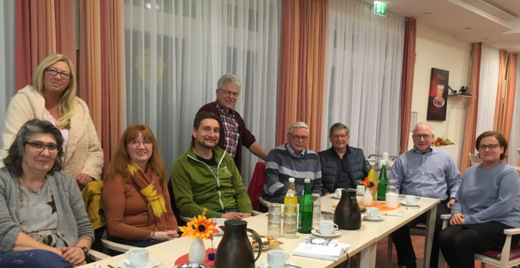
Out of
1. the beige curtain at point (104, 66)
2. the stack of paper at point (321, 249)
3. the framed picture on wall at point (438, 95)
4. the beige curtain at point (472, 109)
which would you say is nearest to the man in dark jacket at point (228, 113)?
the beige curtain at point (104, 66)

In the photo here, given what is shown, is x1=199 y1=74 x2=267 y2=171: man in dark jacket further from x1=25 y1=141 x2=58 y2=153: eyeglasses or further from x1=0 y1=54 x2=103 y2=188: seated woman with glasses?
x1=25 y1=141 x2=58 y2=153: eyeglasses

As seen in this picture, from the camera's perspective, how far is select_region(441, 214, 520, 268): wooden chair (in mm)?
2508

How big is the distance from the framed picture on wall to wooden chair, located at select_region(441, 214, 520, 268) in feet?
14.1

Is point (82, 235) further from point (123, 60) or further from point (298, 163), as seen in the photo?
point (298, 163)

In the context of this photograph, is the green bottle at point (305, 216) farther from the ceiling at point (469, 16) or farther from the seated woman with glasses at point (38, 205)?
the ceiling at point (469, 16)

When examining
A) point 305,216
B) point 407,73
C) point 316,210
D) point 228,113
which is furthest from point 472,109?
point 305,216

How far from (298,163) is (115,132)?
1399 millimetres

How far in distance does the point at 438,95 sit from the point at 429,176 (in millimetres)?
3736

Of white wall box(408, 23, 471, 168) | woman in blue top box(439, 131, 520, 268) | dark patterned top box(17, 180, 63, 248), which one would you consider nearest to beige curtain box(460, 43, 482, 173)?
white wall box(408, 23, 471, 168)

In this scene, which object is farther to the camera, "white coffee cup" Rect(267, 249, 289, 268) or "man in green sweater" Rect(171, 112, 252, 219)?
"man in green sweater" Rect(171, 112, 252, 219)

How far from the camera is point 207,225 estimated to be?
1.50m

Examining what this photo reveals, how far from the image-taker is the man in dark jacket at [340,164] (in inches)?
140

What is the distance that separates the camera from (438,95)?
6.79 metres

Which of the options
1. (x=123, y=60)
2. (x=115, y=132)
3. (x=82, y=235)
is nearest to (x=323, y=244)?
(x=82, y=235)
